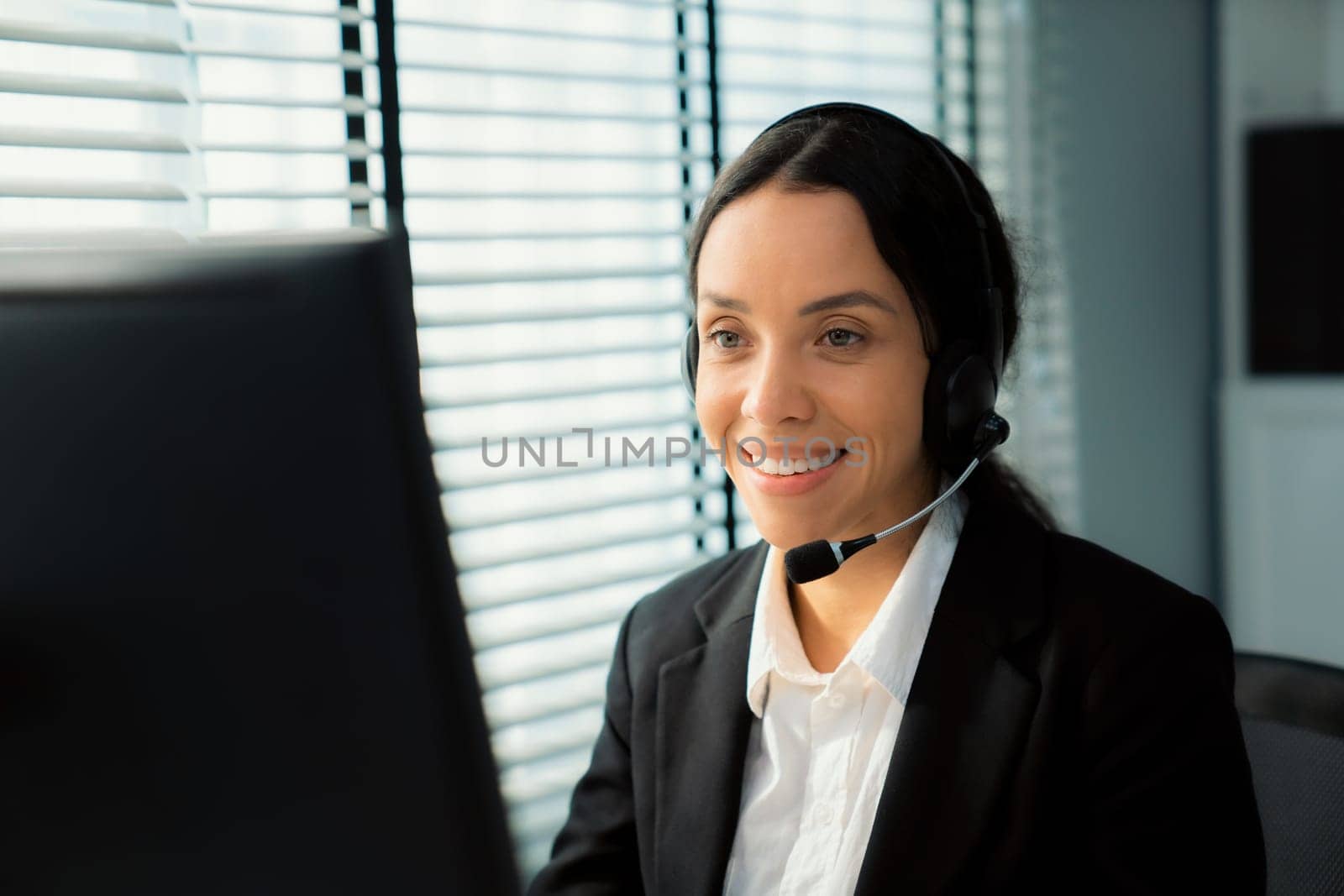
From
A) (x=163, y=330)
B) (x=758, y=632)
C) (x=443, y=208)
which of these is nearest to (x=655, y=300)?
(x=443, y=208)

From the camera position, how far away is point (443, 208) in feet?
6.01

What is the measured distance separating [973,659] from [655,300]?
127 cm

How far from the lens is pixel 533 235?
74.0 inches

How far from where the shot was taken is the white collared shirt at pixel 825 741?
39.0 inches

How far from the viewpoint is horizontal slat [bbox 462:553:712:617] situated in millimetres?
1873

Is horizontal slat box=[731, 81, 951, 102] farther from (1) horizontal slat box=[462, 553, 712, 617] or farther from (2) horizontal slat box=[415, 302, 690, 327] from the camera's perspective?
(1) horizontal slat box=[462, 553, 712, 617]

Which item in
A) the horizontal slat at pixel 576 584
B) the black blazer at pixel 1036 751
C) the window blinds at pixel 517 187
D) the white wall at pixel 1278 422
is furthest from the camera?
the white wall at pixel 1278 422

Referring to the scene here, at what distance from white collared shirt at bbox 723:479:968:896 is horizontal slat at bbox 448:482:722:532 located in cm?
78

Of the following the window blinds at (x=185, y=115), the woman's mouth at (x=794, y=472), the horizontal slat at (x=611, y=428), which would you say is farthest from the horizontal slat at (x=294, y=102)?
the woman's mouth at (x=794, y=472)

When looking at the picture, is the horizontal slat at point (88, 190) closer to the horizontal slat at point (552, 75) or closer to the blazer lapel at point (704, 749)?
the horizontal slat at point (552, 75)

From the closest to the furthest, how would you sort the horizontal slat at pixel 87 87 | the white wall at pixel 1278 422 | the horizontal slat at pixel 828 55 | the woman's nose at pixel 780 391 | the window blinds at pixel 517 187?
the woman's nose at pixel 780 391
the horizontal slat at pixel 87 87
the window blinds at pixel 517 187
the horizontal slat at pixel 828 55
the white wall at pixel 1278 422

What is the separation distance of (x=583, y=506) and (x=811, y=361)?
1.03 meters

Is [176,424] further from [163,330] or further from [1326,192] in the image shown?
[1326,192]

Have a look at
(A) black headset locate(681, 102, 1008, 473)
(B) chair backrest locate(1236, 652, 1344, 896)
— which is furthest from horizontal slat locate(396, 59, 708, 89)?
(B) chair backrest locate(1236, 652, 1344, 896)
